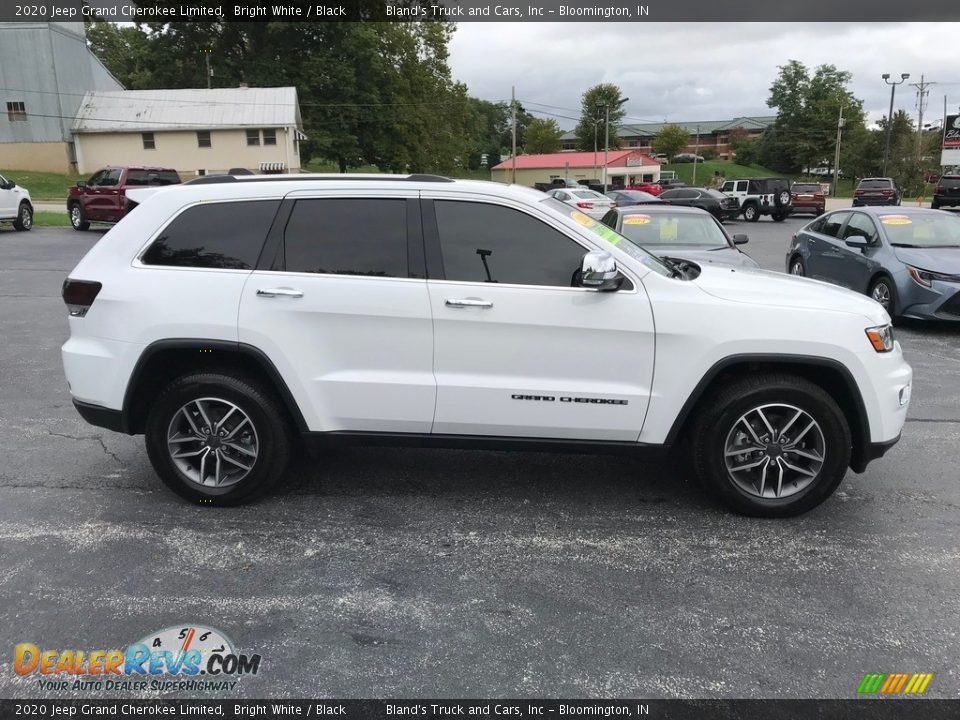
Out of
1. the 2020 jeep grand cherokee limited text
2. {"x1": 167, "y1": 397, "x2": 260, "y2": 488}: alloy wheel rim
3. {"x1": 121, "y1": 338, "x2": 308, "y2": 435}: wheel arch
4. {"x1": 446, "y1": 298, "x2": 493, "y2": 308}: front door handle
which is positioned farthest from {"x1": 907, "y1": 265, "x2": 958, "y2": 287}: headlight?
{"x1": 167, "y1": 397, "x2": 260, "y2": 488}: alloy wheel rim

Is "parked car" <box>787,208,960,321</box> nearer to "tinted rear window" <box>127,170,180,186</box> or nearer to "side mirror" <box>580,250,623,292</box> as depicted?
"side mirror" <box>580,250,623,292</box>

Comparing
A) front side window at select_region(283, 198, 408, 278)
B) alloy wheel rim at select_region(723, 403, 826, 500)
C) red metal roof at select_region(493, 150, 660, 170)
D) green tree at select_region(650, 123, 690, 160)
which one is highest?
green tree at select_region(650, 123, 690, 160)

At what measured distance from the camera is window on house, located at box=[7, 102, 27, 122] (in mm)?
43000

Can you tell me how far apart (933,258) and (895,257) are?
16.3 inches

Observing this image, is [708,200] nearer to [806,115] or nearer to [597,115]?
[806,115]

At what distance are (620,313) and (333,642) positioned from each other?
2.16 m

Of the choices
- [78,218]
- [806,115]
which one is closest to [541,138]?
[806,115]

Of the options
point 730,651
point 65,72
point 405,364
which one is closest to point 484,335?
point 405,364

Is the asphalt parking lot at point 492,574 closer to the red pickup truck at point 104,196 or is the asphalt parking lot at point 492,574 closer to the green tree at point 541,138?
the red pickup truck at point 104,196

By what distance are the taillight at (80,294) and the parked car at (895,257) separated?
8.82 meters

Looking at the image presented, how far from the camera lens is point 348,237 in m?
4.24

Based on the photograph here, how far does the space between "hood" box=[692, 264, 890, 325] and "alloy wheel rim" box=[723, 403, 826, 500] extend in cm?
57

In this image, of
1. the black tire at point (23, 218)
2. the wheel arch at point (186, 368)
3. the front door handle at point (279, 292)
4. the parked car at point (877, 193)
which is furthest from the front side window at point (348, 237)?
the parked car at point (877, 193)

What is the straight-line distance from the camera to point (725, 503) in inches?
169
